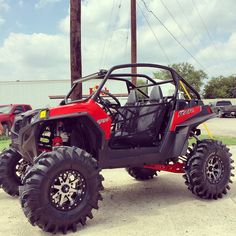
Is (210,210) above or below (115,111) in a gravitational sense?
below

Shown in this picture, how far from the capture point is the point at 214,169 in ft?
18.4

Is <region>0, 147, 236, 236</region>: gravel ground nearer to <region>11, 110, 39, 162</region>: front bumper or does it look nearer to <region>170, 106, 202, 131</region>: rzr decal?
<region>11, 110, 39, 162</region>: front bumper

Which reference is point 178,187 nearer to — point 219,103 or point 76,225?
point 76,225

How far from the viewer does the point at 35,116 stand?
15.6ft

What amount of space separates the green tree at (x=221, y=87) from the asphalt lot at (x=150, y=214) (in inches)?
3102

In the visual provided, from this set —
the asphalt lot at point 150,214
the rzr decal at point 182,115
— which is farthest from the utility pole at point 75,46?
the rzr decal at point 182,115

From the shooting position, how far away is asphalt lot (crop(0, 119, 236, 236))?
4.18m

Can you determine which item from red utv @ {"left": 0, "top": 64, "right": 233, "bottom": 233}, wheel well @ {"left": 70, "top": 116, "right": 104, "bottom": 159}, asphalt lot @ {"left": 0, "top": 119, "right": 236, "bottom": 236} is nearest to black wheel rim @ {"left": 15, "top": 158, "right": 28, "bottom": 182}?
red utv @ {"left": 0, "top": 64, "right": 233, "bottom": 233}

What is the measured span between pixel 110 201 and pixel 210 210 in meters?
1.45

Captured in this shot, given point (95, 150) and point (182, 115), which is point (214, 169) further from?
point (95, 150)

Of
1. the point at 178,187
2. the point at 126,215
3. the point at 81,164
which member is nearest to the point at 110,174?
the point at 178,187

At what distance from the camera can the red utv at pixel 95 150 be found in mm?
4184

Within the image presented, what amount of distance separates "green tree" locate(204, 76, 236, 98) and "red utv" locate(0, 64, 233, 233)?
7889cm

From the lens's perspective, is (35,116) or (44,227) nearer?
(44,227)
